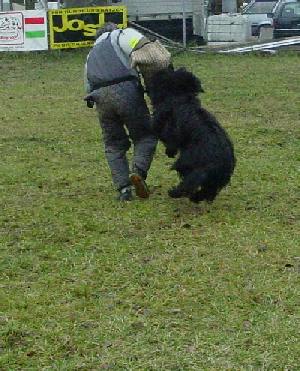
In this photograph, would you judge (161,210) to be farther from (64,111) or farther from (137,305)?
(64,111)

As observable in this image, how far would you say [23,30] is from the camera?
22.0 metres

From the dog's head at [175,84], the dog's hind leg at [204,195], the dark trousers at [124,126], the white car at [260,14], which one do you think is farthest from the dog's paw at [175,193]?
the white car at [260,14]

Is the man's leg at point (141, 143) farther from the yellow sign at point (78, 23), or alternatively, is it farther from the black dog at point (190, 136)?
the yellow sign at point (78, 23)

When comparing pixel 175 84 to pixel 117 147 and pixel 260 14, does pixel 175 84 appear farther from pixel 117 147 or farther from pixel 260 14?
pixel 260 14

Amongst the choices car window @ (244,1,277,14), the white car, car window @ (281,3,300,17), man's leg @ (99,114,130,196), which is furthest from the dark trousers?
car window @ (244,1,277,14)

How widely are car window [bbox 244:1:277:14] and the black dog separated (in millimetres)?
22945

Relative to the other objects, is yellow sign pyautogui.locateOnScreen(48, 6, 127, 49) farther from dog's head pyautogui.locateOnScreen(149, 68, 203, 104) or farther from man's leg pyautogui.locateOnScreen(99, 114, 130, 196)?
dog's head pyautogui.locateOnScreen(149, 68, 203, 104)

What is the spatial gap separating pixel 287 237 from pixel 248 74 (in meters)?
11.2

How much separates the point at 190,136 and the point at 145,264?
1761 millimetres

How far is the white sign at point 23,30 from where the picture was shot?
21.8 metres

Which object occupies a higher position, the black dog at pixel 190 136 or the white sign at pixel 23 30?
the black dog at pixel 190 136

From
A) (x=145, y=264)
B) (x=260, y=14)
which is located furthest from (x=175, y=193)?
(x=260, y=14)

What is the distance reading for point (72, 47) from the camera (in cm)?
2222

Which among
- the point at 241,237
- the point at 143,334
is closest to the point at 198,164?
the point at 241,237
